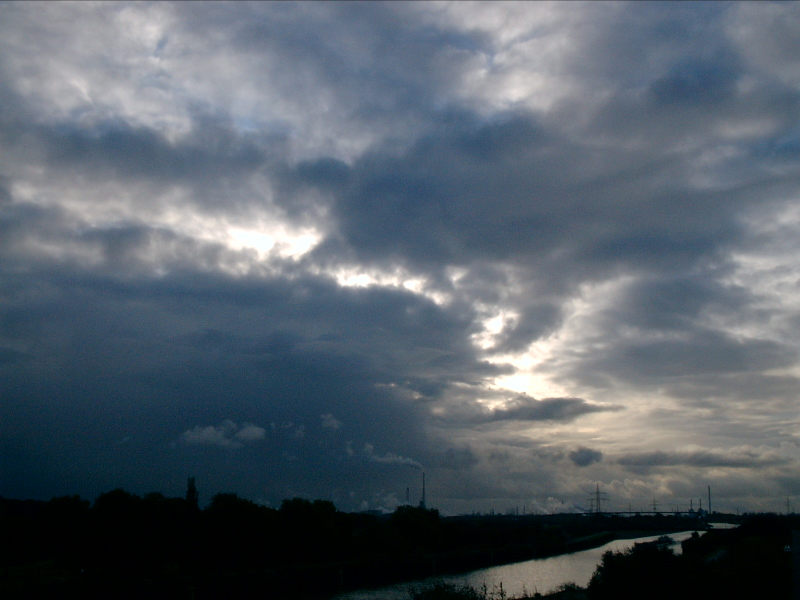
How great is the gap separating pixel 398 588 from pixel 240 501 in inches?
864

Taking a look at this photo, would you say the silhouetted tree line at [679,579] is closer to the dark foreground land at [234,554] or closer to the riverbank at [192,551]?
the dark foreground land at [234,554]

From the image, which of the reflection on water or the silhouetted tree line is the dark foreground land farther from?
the reflection on water

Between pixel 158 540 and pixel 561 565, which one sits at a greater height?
pixel 158 540

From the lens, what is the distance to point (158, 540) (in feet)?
237

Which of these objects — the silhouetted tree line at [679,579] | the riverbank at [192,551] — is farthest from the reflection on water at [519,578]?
the silhouetted tree line at [679,579]

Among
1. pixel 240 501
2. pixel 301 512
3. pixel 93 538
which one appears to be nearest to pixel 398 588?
pixel 301 512

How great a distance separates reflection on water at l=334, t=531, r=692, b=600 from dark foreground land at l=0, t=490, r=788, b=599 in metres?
5.49

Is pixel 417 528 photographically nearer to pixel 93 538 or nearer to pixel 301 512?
pixel 301 512

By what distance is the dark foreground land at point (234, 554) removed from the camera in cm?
3728

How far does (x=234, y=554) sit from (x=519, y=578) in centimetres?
3924

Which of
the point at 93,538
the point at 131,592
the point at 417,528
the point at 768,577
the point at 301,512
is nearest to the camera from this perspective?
the point at 768,577

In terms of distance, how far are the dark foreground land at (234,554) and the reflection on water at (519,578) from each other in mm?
5485

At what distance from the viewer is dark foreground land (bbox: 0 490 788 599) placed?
1468 inches

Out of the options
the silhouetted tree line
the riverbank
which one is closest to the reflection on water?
the riverbank
